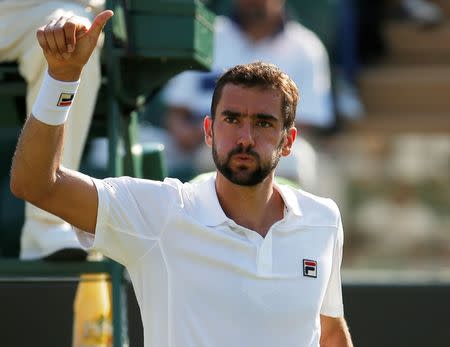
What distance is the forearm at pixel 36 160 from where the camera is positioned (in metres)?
3.24

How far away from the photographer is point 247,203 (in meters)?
3.71

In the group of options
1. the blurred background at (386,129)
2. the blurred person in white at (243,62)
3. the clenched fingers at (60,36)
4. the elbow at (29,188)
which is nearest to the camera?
the clenched fingers at (60,36)

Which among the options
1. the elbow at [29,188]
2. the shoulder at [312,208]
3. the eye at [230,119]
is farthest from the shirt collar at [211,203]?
the elbow at [29,188]

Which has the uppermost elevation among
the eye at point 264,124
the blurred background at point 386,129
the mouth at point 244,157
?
the eye at point 264,124

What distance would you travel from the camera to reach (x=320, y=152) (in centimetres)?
951

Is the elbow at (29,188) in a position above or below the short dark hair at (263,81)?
below

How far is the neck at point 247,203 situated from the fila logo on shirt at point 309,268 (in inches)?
A: 5.7

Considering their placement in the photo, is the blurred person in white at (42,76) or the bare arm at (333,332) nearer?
the bare arm at (333,332)

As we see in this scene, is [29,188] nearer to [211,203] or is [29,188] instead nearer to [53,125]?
[53,125]

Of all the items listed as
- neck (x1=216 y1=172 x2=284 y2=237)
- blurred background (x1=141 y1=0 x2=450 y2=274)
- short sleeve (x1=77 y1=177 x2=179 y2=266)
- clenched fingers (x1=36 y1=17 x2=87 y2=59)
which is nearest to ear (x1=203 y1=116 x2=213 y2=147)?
neck (x1=216 y1=172 x2=284 y2=237)

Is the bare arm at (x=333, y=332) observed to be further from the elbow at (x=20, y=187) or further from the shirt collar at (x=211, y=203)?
the elbow at (x=20, y=187)

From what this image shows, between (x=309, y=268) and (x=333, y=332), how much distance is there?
14.2 inches

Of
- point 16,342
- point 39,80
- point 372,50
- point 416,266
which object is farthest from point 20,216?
point 372,50

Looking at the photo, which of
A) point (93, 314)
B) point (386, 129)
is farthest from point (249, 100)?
point (386, 129)
